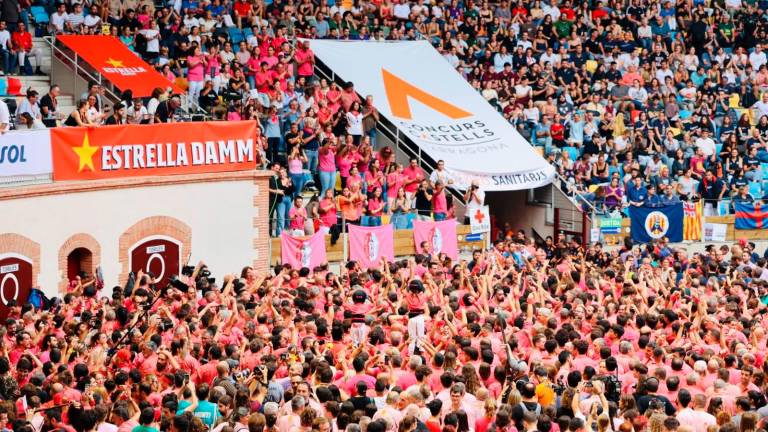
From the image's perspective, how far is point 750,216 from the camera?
113ft

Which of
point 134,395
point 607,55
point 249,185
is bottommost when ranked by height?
point 134,395

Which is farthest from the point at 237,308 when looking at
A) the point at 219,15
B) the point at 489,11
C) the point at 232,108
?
the point at 489,11

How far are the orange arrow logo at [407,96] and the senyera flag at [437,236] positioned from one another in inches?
208

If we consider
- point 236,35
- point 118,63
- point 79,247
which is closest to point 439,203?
point 236,35

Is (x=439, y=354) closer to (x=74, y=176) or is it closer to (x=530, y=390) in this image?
(x=530, y=390)

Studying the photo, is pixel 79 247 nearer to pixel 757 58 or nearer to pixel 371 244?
pixel 371 244

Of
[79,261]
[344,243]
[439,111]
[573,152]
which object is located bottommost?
[79,261]

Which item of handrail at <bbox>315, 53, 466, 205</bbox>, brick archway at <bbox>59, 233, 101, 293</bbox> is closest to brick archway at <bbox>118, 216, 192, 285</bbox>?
brick archway at <bbox>59, 233, 101, 293</bbox>

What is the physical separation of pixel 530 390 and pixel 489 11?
2629 centimetres

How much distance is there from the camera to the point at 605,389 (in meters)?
15.6

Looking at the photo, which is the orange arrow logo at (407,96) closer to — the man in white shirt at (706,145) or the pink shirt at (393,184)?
the pink shirt at (393,184)

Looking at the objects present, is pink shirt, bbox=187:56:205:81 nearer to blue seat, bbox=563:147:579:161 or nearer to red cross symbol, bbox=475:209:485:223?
red cross symbol, bbox=475:209:485:223

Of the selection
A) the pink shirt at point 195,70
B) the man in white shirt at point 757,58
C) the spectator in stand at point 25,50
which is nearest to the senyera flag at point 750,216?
the man in white shirt at point 757,58

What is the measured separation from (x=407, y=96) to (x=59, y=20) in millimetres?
9077
